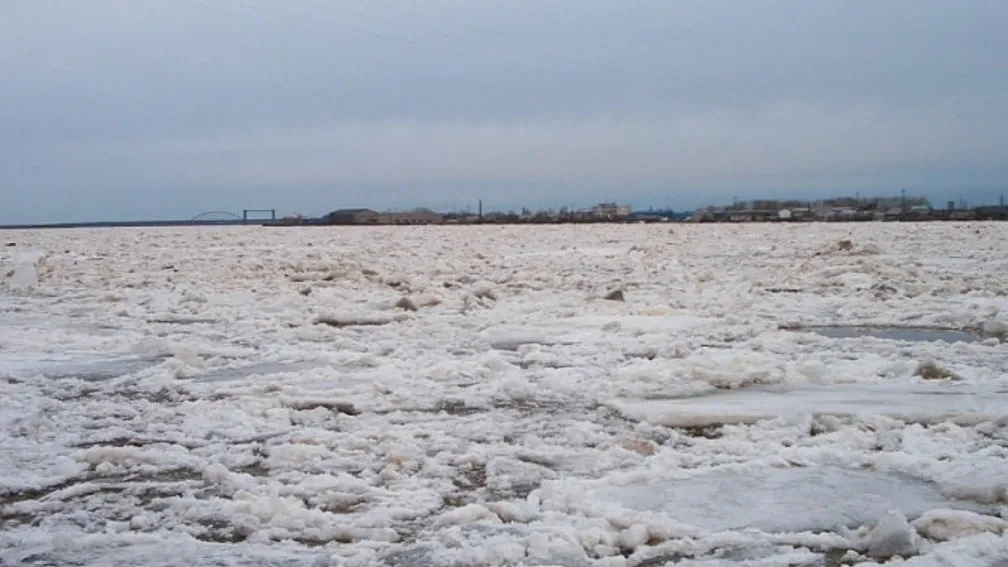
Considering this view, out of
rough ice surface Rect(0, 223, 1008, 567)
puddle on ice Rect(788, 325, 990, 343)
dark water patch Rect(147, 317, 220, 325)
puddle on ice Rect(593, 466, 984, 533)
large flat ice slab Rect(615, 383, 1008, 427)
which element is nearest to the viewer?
rough ice surface Rect(0, 223, 1008, 567)

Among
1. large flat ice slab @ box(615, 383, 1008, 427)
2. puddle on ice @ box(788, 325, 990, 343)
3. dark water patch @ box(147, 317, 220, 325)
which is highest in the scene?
large flat ice slab @ box(615, 383, 1008, 427)

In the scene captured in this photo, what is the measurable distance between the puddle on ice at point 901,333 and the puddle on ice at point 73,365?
446cm

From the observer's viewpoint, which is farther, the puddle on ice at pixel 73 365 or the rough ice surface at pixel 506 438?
the puddle on ice at pixel 73 365

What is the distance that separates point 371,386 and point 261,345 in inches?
74.4

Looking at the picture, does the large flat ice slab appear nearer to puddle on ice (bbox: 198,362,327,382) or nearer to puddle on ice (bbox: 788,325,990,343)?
puddle on ice (bbox: 788,325,990,343)

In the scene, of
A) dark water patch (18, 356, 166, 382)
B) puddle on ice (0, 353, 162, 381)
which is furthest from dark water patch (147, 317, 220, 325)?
dark water patch (18, 356, 166, 382)

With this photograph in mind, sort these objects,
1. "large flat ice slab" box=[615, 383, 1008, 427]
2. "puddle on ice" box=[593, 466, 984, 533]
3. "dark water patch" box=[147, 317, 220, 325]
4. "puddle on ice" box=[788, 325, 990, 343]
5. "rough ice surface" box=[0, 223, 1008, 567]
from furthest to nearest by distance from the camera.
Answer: "dark water patch" box=[147, 317, 220, 325], "puddle on ice" box=[788, 325, 990, 343], "large flat ice slab" box=[615, 383, 1008, 427], "puddle on ice" box=[593, 466, 984, 533], "rough ice surface" box=[0, 223, 1008, 567]

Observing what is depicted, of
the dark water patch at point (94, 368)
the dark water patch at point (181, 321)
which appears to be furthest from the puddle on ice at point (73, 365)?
the dark water patch at point (181, 321)

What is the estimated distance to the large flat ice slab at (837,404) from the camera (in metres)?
3.98

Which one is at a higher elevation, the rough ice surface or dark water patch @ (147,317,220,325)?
the rough ice surface

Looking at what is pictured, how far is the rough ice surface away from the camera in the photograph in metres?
2.59

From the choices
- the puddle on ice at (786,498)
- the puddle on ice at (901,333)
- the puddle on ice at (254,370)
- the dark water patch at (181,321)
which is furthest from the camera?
the dark water patch at (181,321)

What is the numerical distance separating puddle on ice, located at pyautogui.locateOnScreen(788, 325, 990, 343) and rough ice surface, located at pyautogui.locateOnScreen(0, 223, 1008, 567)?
0.17 metres

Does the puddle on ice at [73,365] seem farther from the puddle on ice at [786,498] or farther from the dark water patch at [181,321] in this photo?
the puddle on ice at [786,498]
